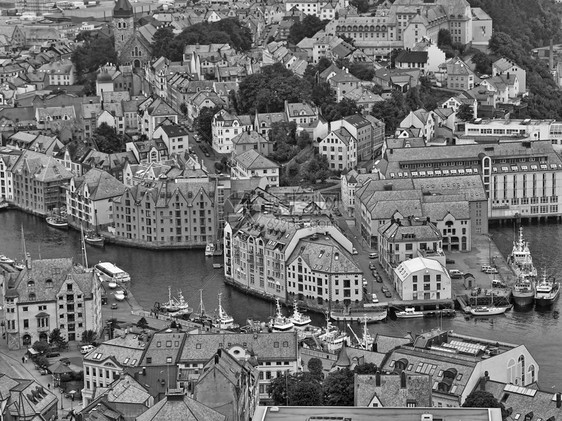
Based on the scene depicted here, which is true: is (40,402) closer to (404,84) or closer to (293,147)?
(293,147)

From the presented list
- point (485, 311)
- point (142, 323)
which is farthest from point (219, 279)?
point (485, 311)

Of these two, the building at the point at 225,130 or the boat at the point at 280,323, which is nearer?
the boat at the point at 280,323

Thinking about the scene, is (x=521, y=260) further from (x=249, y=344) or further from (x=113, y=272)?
(x=249, y=344)

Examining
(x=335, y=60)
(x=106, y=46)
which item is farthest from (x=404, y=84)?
(x=106, y=46)

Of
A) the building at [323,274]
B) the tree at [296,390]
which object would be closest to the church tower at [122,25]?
the building at [323,274]

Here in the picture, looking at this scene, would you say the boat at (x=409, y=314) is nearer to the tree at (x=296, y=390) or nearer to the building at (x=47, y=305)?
the building at (x=47, y=305)

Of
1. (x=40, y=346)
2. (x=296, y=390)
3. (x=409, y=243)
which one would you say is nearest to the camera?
(x=296, y=390)

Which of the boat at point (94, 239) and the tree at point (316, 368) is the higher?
the tree at point (316, 368)
